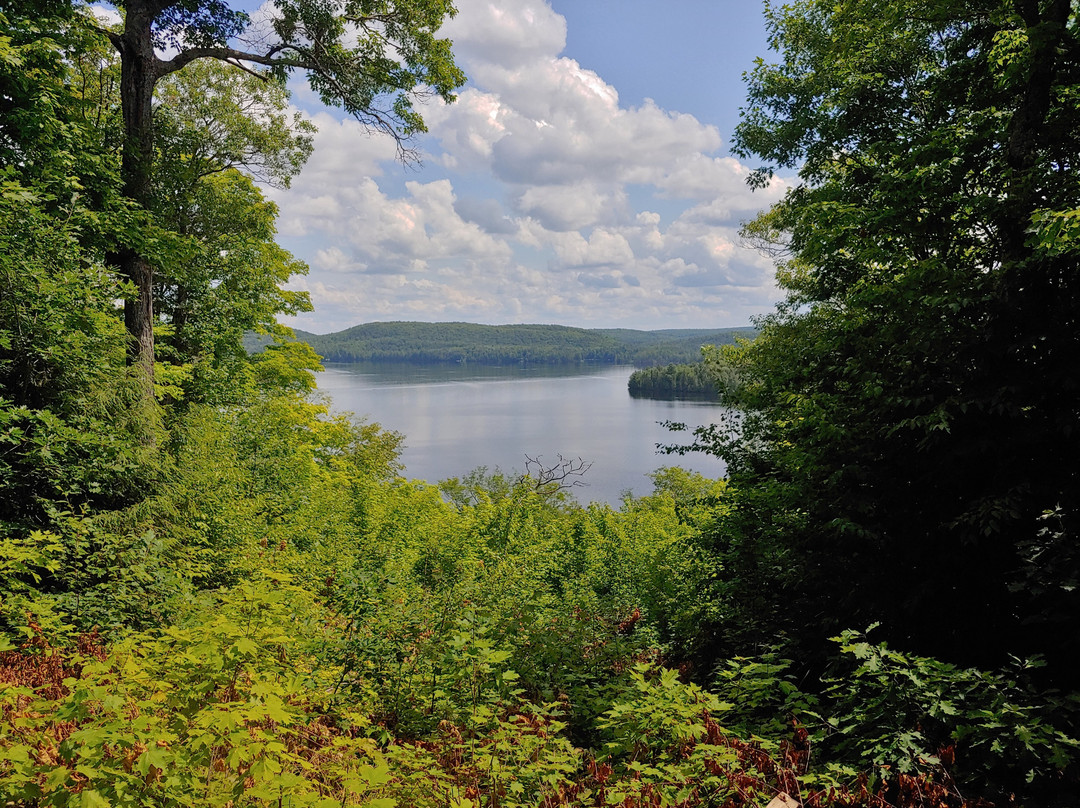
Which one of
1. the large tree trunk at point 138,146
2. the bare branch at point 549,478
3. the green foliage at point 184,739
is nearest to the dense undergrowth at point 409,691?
the green foliage at point 184,739

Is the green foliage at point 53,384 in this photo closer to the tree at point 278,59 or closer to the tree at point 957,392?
the tree at point 278,59

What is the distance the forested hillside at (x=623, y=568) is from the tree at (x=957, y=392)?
31 millimetres

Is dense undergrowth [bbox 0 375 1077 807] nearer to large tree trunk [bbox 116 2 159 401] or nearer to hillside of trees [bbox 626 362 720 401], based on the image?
large tree trunk [bbox 116 2 159 401]

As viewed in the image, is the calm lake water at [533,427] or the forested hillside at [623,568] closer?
the forested hillside at [623,568]

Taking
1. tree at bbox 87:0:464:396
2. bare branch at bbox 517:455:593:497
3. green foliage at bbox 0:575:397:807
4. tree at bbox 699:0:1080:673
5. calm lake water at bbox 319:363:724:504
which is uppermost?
tree at bbox 87:0:464:396

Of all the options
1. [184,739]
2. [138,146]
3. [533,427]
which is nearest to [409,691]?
[184,739]

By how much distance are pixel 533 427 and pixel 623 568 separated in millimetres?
73337

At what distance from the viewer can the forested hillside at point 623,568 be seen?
2650 millimetres

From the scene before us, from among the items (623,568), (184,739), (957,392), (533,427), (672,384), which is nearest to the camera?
(184,739)

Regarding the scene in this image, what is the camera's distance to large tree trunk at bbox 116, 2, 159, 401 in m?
7.43

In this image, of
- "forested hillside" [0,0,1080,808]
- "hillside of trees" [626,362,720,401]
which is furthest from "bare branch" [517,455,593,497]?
"hillside of trees" [626,362,720,401]

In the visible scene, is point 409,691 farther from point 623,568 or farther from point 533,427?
point 533,427

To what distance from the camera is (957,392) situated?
4156mm

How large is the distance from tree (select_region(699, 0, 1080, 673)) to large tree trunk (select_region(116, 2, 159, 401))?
326 inches
